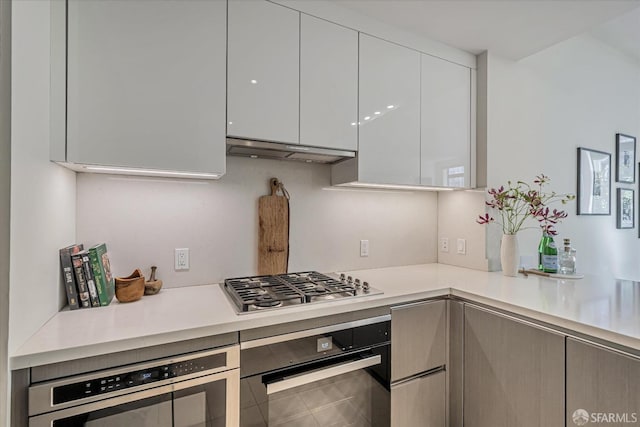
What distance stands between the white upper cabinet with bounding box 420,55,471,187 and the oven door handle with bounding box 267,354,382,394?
1.07m

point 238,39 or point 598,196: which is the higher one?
point 238,39

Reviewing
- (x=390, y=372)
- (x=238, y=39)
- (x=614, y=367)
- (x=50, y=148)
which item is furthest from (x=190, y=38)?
(x=614, y=367)

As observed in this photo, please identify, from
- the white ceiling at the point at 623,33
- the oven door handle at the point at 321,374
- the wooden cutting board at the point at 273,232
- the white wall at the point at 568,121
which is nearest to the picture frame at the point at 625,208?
the white wall at the point at 568,121

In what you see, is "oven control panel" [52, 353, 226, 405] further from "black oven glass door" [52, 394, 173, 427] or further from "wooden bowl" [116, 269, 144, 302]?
"wooden bowl" [116, 269, 144, 302]

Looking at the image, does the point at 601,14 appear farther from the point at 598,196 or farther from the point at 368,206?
the point at 598,196

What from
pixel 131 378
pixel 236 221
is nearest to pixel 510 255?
pixel 236 221

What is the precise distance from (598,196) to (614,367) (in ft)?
7.84

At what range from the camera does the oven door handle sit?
1142 mm

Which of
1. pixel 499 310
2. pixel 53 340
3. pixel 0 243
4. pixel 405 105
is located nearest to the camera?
pixel 0 243

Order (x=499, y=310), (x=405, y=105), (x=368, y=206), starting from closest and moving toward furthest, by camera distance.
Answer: (x=499, y=310) < (x=405, y=105) < (x=368, y=206)

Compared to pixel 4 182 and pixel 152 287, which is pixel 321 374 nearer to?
pixel 152 287

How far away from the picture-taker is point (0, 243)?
0.80 meters

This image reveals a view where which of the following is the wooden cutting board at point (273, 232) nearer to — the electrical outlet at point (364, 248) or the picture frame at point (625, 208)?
the electrical outlet at point (364, 248)

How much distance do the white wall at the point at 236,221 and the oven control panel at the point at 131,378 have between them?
626 millimetres
